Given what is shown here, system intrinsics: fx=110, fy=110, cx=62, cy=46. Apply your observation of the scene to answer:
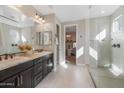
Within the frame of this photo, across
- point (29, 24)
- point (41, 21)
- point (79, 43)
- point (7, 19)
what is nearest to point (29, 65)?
point (7, 19)

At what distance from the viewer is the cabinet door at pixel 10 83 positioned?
5.39 ft

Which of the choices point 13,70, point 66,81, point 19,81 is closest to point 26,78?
point 19,81

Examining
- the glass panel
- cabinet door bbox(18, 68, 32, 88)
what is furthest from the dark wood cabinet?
the glass panel

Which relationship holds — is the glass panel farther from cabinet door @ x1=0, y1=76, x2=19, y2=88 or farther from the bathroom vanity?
cabinet door @ x1=0, y1=76, x2=19, y2=88

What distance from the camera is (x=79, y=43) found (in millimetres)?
5895

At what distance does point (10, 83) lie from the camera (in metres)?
1.75

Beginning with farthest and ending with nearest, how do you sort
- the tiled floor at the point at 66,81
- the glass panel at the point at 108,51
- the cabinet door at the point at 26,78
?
the tiled floor at the point at 66,81 < the glass panel at the point at 108,51 < the cabinet door at the point at 26,78

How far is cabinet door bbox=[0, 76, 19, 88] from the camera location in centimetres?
164

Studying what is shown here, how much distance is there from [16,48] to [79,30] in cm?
378

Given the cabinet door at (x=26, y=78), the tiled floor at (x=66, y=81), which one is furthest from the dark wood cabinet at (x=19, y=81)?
the tiled floor at (x=66, y=81)

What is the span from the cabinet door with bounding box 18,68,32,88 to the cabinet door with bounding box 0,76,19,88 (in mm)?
122

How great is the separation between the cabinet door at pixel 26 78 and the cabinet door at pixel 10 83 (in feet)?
0.40

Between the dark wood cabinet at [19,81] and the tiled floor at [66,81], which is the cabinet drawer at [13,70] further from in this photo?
the tiled floor at [66,81]
